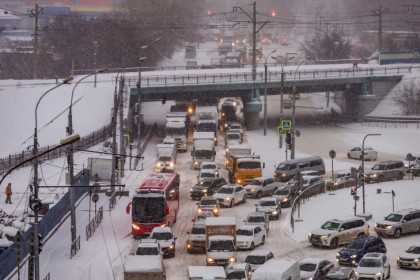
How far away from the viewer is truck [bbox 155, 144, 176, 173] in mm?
65838

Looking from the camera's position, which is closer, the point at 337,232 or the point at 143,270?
the point at 143,270

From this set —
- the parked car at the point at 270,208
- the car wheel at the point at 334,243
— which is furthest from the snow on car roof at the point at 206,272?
the parked car at the point at 270,208

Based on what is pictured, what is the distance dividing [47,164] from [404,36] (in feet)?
336

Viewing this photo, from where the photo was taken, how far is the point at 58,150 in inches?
2702

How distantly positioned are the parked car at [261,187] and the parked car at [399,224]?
11.7 meters

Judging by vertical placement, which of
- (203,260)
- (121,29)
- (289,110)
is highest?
(121,29)

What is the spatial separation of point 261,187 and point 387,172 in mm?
8708

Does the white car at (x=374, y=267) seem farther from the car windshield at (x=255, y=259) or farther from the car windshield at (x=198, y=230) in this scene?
the car windshield at (x=198, y=230)

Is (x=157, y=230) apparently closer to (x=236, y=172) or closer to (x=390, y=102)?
(x=236, y=172)

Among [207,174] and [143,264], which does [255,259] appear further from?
[207,174]

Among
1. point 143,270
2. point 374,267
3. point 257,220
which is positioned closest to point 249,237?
point 257,220

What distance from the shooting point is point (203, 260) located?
42.7m

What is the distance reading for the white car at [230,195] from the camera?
54.7 metres

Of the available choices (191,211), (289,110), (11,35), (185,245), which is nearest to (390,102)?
(289,110)
